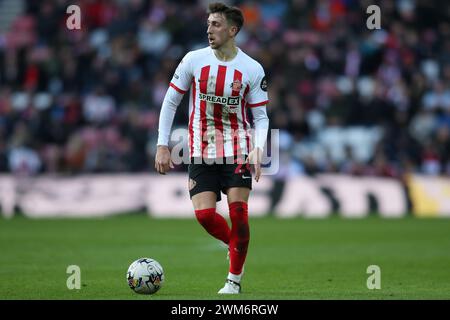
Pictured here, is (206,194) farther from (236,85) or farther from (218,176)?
(236,85)

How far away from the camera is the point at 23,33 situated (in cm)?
2633

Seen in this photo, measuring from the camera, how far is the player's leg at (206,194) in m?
9.14

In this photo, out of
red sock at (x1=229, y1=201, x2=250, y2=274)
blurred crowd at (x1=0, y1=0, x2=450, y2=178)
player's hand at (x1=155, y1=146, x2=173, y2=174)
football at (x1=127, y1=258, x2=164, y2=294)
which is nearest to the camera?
football at (x1=127, y1=258, x2=164, y2=294)

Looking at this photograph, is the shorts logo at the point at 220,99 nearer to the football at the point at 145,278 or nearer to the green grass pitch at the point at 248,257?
the football at the point at 145,278

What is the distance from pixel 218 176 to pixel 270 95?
14550 millimetres

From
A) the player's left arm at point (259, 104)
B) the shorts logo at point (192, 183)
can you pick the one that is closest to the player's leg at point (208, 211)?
the shorts logo at point (192, 183)

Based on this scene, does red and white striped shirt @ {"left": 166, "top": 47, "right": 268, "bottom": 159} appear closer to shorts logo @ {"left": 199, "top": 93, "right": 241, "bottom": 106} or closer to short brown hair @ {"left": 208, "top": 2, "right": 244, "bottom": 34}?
shorts logo @ {"left": 199, "top": 93, "right": 241, "bottom": 106}

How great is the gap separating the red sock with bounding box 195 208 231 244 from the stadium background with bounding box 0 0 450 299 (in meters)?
8.62

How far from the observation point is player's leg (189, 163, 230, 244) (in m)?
9.14

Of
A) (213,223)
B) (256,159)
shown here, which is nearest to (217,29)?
(256,159)

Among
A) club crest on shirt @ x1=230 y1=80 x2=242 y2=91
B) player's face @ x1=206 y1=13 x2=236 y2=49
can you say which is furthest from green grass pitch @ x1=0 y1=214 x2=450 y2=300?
player's face @ x1=206 y1=13 x2=236 y2=49

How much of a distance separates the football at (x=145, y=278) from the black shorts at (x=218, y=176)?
0.82 m

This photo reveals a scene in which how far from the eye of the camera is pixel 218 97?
9180mm
